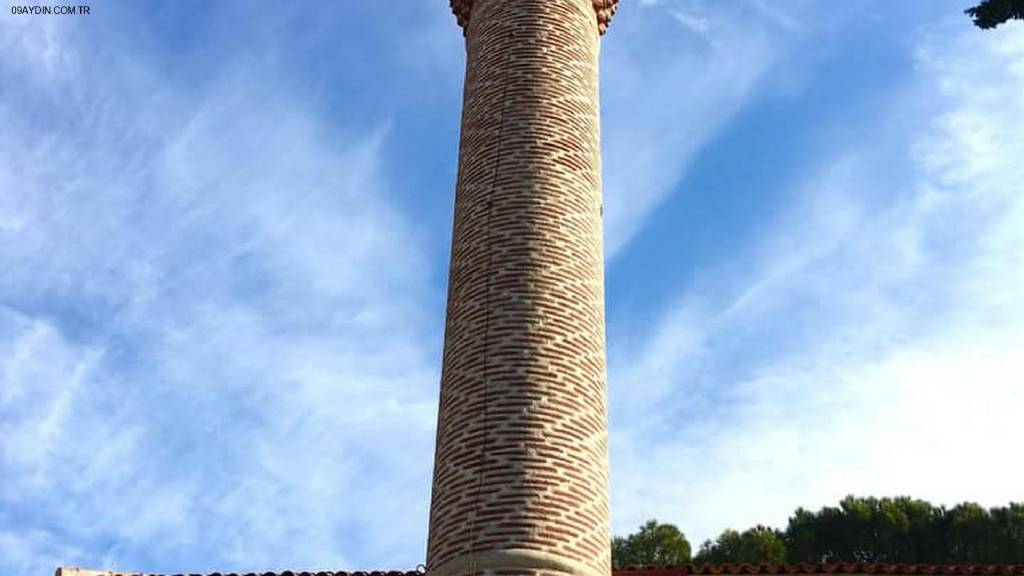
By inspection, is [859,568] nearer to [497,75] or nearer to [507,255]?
[507,255]

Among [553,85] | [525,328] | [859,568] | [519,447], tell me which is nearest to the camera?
[519,447]

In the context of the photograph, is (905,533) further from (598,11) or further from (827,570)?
(598,11)

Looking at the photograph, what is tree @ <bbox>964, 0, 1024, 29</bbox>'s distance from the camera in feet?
29.9

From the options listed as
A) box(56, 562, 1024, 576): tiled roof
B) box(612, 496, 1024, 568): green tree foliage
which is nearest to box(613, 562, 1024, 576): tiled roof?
box(56, 562, 1024, 576): tiled roof

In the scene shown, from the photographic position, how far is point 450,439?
640cm

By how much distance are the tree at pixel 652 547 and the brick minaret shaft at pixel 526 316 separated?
52.6 ft

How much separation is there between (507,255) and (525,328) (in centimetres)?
64

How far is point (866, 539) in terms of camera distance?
2316cm

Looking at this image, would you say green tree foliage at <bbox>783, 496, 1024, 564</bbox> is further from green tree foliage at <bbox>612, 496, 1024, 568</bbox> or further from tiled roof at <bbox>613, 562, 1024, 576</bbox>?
tiled roof at <bbox>613, 562, 1024, 576</bbox>

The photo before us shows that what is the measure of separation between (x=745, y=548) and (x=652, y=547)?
2039 millimetres

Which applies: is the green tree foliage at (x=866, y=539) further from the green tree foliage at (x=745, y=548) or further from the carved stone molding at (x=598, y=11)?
the carved stone molding at (x=598, y=11)

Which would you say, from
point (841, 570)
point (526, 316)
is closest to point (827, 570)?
point (841, 570)

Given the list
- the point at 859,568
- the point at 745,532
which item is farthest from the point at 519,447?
the point at 745,532

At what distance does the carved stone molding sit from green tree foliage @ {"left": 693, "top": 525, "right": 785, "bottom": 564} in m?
15.5
